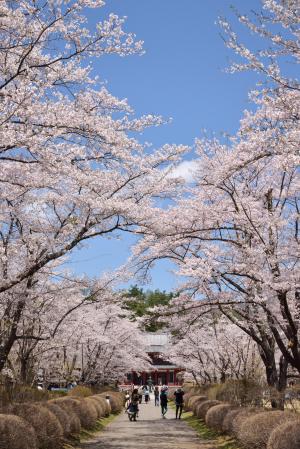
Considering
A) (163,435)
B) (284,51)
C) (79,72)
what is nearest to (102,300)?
(163,435)

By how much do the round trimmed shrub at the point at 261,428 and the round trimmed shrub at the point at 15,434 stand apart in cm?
470

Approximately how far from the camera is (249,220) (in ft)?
41.5

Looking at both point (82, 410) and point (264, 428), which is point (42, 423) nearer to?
point (264, 428)

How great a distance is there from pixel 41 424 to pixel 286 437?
5616mm

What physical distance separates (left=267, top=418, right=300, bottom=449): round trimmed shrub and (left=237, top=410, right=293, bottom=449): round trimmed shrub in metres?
1.20

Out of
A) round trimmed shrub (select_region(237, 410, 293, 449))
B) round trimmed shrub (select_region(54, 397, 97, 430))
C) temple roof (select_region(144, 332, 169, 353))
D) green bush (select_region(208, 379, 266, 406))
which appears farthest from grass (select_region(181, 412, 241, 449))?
temple roof (select_region(144, 332, 169, 353))

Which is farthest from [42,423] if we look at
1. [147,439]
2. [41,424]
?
[147,439]

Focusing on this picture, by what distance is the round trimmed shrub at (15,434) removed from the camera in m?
9.58

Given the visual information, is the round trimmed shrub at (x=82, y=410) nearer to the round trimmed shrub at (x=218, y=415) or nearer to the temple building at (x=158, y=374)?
the round trimmed shrub at (x=218, y=415)

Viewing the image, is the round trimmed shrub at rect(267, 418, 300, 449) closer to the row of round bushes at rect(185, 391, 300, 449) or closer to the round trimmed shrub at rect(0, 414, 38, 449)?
the row of round bushes at rect(185, 391, 300, 449)

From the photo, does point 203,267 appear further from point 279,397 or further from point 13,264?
point 13,264

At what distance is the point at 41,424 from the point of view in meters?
11.9

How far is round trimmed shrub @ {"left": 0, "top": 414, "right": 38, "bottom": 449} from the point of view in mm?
9578

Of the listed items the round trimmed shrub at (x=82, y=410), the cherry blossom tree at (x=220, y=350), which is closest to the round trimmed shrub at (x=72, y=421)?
the round trimmed shrub at (x=82, y=410)
